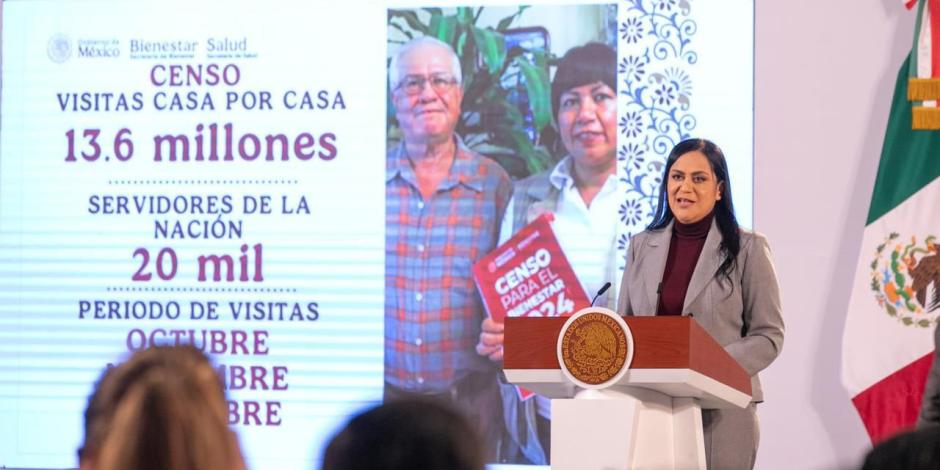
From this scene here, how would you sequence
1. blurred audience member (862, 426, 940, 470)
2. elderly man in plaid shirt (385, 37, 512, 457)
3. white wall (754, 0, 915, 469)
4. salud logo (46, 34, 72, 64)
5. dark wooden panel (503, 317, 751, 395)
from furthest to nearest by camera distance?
1. salud logo (46, 34, 72, 64)
2. elderly man in plaid shirt (385, 37, 512, 457)
3. white wall (754, 0, 915, 469)
4. dark wooden panel (503, 317, 751, 395)
5. blurred audience member (862, 426, 940, 470)

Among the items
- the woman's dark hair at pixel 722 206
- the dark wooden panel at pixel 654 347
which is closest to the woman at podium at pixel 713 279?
the woman's dark hair at pixel 722 206

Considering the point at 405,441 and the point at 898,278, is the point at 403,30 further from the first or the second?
the point at 405,441

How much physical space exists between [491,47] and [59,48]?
1.96 metres

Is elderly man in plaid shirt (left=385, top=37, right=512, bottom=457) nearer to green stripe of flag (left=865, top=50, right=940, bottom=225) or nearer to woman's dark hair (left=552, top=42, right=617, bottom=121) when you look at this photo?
woman's dark hair (left=552, top=42, right=617, bottom=121)

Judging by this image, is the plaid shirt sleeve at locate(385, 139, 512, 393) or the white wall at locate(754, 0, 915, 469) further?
the plaid shirt sleeve at locate(385, 139, 512, 393)

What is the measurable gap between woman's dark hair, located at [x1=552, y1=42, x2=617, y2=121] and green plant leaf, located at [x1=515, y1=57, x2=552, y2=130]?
7 centimetres

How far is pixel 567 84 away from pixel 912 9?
1418 mm

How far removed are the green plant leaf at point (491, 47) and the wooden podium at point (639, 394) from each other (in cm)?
255

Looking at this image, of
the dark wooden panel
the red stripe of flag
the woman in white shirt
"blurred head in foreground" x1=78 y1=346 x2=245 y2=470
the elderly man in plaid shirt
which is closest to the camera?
"blurred head in foreground" x1=78 y1=346 x2=245 y2=470

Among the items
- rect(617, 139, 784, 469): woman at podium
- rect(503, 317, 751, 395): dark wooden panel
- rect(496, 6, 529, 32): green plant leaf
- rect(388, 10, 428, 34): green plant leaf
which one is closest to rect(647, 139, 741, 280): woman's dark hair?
rect(617, 139, 784, 469): woman at podium

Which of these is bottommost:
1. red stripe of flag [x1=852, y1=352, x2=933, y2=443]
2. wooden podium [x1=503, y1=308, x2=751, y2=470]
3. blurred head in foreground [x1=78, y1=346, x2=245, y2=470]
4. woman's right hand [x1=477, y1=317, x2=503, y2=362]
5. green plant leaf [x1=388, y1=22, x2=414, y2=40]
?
red stripe of flag [x1=852, y1=352, x2=933, y2=443]

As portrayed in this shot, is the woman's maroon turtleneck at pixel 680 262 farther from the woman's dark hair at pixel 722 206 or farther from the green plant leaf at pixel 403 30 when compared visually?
the green plant leaf at pixel 403 30

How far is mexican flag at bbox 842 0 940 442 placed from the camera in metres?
4.95

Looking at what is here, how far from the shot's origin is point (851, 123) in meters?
5.11
